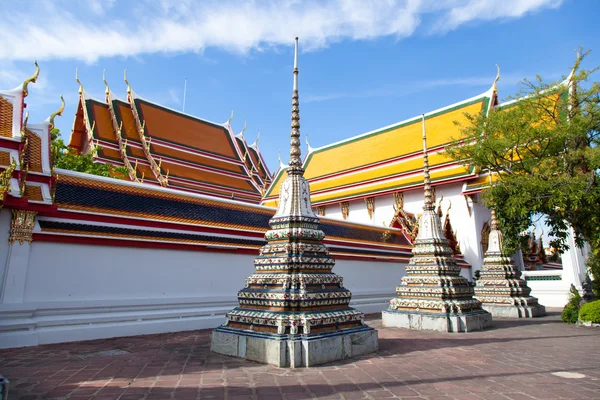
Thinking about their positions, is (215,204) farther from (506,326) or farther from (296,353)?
(506,326)

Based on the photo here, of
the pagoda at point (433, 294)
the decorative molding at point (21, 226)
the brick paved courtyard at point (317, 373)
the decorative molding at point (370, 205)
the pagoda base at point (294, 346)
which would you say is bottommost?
the brick paved courtyard at point (317, 373)

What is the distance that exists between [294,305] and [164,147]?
1902 cm

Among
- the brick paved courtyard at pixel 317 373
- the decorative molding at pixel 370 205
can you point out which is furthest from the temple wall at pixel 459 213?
the brick paved courtyard at pixel 317 373

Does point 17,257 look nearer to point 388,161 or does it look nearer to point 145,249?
point 145,249

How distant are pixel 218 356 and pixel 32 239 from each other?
4124mm

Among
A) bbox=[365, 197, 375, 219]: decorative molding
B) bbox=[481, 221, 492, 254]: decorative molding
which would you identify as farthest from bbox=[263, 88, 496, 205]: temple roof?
bbox=[481, 221, 492, 254]: decorative molding

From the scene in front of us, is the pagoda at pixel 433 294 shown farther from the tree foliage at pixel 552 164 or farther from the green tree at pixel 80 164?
the green tree at pixel 80 164

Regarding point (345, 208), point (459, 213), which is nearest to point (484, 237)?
point (459, 213)

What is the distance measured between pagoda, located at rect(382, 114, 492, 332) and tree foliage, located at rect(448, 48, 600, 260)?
8.15 feet

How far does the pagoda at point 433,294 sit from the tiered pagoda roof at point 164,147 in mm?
14072

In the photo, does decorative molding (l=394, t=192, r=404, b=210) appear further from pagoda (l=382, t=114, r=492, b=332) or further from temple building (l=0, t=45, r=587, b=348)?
pagoda (l=382, t=114, r=492, b=332)

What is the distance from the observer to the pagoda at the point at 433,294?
7934mm

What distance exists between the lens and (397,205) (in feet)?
65.3

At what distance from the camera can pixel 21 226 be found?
673 cm
